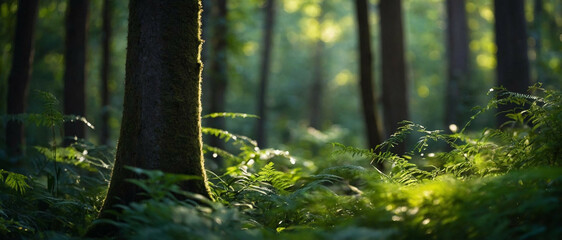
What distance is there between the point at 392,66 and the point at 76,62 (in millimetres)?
6690

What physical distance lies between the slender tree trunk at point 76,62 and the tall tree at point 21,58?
1283 millimetres

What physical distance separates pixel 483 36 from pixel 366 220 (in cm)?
3890

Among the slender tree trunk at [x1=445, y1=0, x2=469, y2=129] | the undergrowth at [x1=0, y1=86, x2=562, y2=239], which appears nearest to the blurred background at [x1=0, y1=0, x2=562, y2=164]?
the slender tree trunk at [x1=445, y1=0, x2=469, y2=129]

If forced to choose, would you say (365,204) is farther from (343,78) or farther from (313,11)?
(343,78)

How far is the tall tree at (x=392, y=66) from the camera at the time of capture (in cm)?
1132

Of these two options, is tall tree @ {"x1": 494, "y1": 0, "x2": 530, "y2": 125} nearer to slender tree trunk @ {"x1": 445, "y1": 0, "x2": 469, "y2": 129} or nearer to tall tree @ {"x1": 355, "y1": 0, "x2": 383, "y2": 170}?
tall tree @ {"x1": 355, "y1": 0, "x2": 383, "y2": 170}

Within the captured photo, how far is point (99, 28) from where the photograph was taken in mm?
15508

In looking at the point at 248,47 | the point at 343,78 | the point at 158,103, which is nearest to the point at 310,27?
the point at 343,78

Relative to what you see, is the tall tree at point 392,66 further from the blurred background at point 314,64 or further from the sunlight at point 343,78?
the sunlight at point 343,78

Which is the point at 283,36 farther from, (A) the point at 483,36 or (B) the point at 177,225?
(B) the point at 177,225

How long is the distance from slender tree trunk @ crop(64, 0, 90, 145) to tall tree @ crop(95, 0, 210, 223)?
6022mm

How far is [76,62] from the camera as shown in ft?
31.9

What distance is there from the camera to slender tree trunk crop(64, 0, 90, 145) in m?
9.65

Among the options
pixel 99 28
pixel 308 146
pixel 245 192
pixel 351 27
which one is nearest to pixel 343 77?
pixel 351 27
